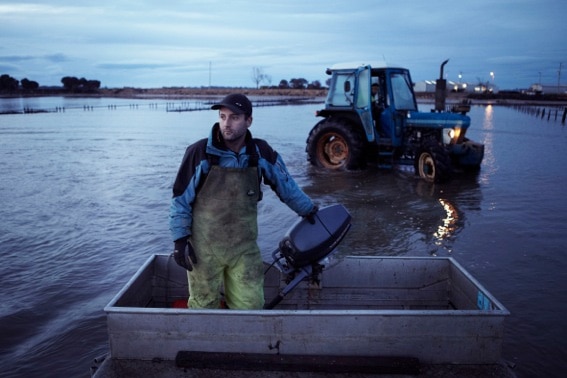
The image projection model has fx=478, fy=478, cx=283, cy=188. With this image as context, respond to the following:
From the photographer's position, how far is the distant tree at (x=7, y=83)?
11806 cm

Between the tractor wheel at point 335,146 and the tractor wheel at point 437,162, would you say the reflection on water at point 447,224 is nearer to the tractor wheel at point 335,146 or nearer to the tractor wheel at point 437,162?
the tractor wheel at point 437,162

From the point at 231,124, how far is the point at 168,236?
13.5 feet

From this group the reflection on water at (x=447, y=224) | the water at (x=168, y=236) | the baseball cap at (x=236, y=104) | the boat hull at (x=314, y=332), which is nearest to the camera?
the boat hull at (x=314, y=332)

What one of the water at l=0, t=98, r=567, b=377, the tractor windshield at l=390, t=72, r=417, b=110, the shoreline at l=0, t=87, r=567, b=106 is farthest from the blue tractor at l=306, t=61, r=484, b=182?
the shoreline at l=0, t=87, r=567, b=106

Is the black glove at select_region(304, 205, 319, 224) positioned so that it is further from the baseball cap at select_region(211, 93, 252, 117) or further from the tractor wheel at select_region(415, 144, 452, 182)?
the tractor wheel at select_region(415, 144, 452, 182)

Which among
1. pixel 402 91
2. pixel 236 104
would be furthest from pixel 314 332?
pixel 402 91

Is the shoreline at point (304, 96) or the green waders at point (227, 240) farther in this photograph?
the shoreline at point (304, 96)

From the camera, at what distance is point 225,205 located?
332 cm

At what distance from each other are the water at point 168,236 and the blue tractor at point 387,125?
0.57 metres

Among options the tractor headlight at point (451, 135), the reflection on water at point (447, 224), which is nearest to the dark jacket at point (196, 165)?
the reflection on water at point (447, 224)

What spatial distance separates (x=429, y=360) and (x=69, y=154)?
587 inches

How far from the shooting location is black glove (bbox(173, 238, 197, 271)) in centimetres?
327

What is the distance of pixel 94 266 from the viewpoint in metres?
5.95

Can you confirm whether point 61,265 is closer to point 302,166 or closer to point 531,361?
point 531,361
